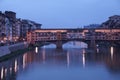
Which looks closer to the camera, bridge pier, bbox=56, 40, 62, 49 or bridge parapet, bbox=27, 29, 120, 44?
bridge pier, bbox=56, 40, 62, 49

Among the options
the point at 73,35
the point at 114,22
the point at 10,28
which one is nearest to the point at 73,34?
the point at 73,35

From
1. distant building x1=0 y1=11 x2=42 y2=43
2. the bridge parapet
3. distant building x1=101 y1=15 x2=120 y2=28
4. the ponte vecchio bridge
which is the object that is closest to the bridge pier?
the ponte vecchio bridge

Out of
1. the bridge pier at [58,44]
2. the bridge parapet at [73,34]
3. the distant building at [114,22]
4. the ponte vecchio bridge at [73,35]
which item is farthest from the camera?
the distant building at [114,22]

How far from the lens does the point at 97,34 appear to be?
5428 centimetres

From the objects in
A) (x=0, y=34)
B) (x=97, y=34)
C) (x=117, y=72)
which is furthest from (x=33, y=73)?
(x=97, y=34)

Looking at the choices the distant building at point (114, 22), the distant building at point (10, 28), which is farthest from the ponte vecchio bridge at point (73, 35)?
the distant building at point (114, 22)

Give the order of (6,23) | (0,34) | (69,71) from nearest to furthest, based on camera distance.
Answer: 1. (69,71)
2. (0,34)
3. (6,23)

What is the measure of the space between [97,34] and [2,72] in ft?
119

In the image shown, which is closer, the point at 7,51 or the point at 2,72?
the point at 2,72

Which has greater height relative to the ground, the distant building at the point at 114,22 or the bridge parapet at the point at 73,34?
the distant building at the point at 114,22

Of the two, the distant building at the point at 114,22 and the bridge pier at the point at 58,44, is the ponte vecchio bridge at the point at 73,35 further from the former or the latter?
the distant building at the point at 114,22

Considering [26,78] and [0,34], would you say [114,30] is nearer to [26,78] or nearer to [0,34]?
[0,34]

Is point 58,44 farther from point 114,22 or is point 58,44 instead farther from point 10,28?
point 114,22

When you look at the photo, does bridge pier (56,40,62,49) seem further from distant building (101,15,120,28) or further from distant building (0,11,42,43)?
distant building (101,15,120,28)
